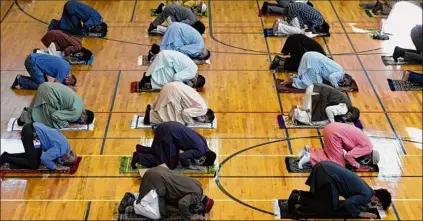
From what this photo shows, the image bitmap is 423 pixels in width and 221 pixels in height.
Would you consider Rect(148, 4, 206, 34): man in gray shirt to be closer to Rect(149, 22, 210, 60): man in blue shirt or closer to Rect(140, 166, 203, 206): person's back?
Rect(149, 22, 210, 60): man in blue shirt

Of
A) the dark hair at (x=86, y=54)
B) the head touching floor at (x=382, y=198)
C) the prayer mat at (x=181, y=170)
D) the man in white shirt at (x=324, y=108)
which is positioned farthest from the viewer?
the dark hair at (x=86, y=54)

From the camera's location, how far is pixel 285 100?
11.7 m

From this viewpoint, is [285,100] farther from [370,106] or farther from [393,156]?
[393,156]

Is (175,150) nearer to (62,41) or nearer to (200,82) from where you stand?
(200,82)

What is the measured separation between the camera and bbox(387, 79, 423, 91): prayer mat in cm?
1201

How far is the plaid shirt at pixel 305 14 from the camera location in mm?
14055

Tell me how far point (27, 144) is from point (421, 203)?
5628 millimetres

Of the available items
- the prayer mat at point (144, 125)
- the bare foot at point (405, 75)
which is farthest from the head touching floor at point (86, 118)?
the bare foot at point (405, 75)

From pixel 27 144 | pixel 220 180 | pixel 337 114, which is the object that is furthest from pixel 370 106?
pixel 27 144

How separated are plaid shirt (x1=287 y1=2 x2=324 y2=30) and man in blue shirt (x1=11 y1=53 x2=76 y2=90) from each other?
5040 millimetres

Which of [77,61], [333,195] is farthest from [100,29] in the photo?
[333,195]

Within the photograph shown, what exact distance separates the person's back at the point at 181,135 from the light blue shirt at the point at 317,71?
3.04 meters

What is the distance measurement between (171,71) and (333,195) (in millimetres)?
4329

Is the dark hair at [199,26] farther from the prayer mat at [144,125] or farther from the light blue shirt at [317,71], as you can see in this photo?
the prayer mat at [144,125]
